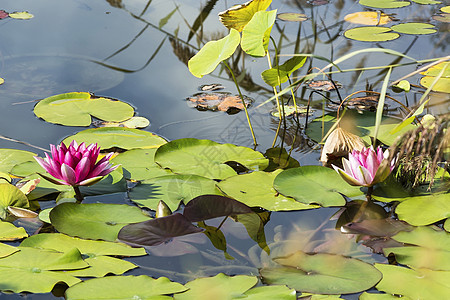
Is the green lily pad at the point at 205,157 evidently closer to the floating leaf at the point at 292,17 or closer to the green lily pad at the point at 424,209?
the green lily pad at the point at 424,209

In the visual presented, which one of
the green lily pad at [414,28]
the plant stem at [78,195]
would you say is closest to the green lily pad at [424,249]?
the plant stem at [78,195]

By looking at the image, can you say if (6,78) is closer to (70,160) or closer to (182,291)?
(70,160)

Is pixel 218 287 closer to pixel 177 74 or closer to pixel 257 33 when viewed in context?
pixel 257 33

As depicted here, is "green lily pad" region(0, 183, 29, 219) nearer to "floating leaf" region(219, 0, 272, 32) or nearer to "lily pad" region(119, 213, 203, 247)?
"lily pad" region(119, 213, 203, 247)

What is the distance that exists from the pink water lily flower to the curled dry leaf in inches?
35.5

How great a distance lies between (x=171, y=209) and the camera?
6.09ft

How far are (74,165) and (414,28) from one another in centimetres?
268

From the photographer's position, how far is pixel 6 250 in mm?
1603

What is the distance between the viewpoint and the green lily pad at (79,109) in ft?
8.20

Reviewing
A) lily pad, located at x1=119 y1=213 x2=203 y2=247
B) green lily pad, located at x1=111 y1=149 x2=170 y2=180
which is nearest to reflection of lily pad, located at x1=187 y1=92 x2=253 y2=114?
green lily pad, located at x1=111 y1=149 x2=170 y2=180

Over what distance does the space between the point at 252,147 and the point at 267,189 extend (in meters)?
0.41

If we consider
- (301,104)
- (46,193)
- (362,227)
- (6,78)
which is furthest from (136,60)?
(362,227)

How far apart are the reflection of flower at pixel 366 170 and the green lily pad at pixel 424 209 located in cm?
13

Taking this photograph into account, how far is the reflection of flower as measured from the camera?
1.84 meters
